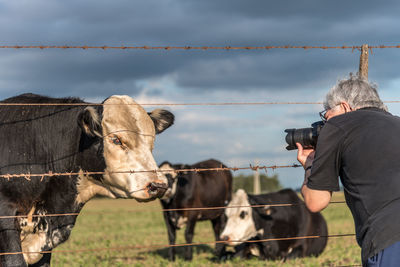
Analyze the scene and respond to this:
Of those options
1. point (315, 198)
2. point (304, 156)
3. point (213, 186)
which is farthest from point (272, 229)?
point (315, 198)

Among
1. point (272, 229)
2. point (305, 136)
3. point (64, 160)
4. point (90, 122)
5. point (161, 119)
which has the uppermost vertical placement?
point (161, 119)

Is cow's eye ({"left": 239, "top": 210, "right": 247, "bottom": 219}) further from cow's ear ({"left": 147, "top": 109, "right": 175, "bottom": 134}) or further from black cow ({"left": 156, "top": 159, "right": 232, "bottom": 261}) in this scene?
cow's ear ({"left": 147, "top": 109, "right": 175, "bottom": 134})

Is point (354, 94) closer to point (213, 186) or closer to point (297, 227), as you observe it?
point (297, 227)

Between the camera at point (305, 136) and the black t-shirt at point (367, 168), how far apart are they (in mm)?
355

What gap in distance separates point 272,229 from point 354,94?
299 inches

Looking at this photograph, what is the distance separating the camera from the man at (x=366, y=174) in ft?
9.85

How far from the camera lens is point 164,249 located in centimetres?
1240

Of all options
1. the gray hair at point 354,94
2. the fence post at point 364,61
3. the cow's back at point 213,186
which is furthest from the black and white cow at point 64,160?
the cow's back at point 213,186

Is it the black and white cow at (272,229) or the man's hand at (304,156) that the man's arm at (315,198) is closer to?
the man's hand at (304,156)

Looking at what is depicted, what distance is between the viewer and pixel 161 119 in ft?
17.4

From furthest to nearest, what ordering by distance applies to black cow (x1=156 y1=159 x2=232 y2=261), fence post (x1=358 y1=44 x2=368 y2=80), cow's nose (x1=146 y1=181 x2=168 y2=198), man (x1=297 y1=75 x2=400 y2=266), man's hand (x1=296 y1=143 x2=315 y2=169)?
black cow (x1=156 y1=159 x2=232 y2=261)
fence post (x1=358 y1=44 x2=368 y2=80)
cow's nose (x1=146 y1=181 x2=168 y2=198)
man's hand (x1=296 y1=143 x2=315 y2=169)
man (x1=297 y1=75 x2=400 y2=266)

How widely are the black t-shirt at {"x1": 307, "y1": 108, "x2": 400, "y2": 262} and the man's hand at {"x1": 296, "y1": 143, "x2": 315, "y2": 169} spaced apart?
0.98 ft

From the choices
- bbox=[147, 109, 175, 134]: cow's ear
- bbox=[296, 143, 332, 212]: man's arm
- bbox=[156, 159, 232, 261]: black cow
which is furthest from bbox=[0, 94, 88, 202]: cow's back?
bbox=[156, 159, 232, 261]: black cow

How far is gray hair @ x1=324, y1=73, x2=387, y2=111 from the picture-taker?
3.31m
